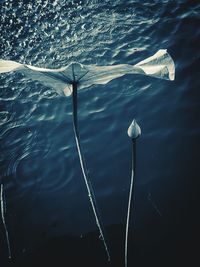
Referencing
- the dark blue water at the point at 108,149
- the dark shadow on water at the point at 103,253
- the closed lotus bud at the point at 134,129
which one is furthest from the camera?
the dark blue water at the point at 108,149

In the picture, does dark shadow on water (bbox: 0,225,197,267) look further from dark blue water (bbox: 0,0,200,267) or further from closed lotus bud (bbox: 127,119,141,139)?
closed lotus bud (bbox: 127,119,141,139)

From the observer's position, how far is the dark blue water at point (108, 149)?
4.27 metres

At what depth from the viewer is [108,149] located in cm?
552

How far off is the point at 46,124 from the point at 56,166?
4.17 feet

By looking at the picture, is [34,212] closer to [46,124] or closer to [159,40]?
[46,124]

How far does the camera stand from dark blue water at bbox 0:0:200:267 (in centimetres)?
427

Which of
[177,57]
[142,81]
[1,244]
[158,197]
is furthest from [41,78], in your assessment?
[177,57]

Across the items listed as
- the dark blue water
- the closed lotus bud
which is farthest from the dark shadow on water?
the closed lotus bud

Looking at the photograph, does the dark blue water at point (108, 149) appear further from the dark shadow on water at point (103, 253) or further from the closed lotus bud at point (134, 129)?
the closed lotus bud at point (134, 129)

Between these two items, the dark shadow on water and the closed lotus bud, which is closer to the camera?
the closed lotus bud

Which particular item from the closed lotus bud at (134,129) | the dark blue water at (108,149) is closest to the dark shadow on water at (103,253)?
the dark blue water at (108,149)

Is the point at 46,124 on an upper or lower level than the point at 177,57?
lower

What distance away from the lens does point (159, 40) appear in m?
7.57

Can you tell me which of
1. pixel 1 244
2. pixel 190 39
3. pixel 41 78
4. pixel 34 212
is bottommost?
pixel 1 244
